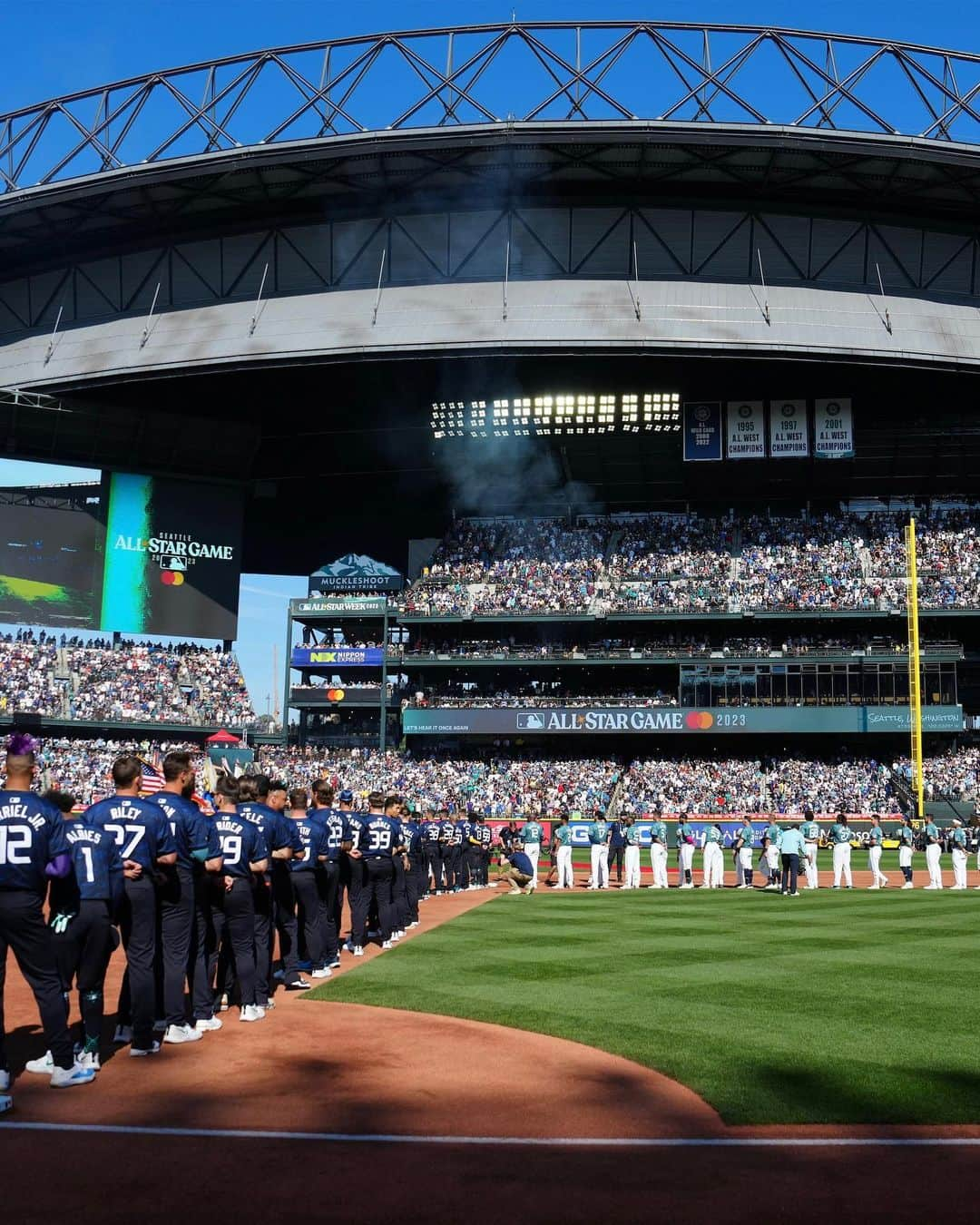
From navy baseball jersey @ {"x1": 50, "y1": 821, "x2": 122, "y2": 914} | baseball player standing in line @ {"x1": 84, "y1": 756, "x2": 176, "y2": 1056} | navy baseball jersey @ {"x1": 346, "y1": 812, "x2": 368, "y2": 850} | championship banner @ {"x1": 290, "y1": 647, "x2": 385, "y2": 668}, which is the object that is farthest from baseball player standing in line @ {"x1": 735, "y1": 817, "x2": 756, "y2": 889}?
championship banner @ {"x1": 290, "y1": 647, "x2": 385, "y2": 668}

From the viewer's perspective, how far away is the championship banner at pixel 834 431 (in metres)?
52.9

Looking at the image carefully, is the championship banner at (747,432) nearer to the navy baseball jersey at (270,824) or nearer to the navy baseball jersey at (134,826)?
the navy baseball jersey at (270,824)

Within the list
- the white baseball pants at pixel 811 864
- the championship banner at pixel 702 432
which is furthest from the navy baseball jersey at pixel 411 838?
the championship banner at pixel 702 432

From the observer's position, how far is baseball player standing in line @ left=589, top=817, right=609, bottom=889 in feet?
91.0

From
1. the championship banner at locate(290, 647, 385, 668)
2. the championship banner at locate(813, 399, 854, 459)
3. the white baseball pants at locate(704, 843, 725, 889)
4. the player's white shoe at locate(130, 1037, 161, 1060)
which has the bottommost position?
the player's white shoe at locate(130, 1037, 161, 1060)

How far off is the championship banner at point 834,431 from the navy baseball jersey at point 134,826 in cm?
4869

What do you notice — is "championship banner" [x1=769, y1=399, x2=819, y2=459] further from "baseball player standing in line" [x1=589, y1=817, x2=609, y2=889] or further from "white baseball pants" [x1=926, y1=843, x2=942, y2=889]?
"baseball player standing in line" [x1=589, y1=817, x2=609, y2=889]

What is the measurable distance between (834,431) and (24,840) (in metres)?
50.3

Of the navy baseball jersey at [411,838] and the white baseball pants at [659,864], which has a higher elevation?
the navy baseball jersey at [411,838]

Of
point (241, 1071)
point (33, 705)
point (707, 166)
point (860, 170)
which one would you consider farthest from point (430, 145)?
point (241, 1071)

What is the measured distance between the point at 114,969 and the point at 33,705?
42.5 meters

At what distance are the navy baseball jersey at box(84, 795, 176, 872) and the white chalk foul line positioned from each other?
7.42 ft

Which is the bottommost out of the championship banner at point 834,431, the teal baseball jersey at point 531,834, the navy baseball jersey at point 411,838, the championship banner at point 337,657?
the teal baseball jersey at point 531,834

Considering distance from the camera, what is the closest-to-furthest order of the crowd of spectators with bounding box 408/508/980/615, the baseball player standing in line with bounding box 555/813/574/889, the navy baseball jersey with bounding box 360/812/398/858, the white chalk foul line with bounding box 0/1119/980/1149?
1. the white chalk foul line with bounding box 0/1119/980/1149
2. the navy baseball jersey with bounding box 360/812/398/858
3. the baseball player standing in line with bounding box 555/813/574/889
4. the crowd of spectators with bounding box 408/508/980/615
